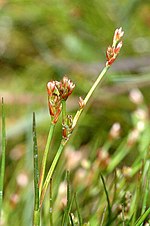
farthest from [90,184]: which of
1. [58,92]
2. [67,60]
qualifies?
[67,60]

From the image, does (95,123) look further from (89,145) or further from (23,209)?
(23,209)

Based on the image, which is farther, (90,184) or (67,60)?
(67,60)

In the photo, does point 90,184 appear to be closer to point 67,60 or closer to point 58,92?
point 58,92

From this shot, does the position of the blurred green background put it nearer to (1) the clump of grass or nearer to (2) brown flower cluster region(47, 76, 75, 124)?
(1) the clump of grass

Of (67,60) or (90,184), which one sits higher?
(67,60)

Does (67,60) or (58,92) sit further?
(67,60)

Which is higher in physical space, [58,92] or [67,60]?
[67,60]

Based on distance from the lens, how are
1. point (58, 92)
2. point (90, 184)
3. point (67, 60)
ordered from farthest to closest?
point (67, 60) < point (90, 184) < point (58, 92)

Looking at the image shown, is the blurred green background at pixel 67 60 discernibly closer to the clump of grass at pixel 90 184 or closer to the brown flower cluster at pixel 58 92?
the clump of grass at pixel 90 184

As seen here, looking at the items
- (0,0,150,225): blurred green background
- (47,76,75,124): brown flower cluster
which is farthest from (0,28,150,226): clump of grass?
(0,0,150,225): blurred green background

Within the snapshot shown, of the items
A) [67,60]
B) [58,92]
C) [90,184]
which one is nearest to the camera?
[58,92]
